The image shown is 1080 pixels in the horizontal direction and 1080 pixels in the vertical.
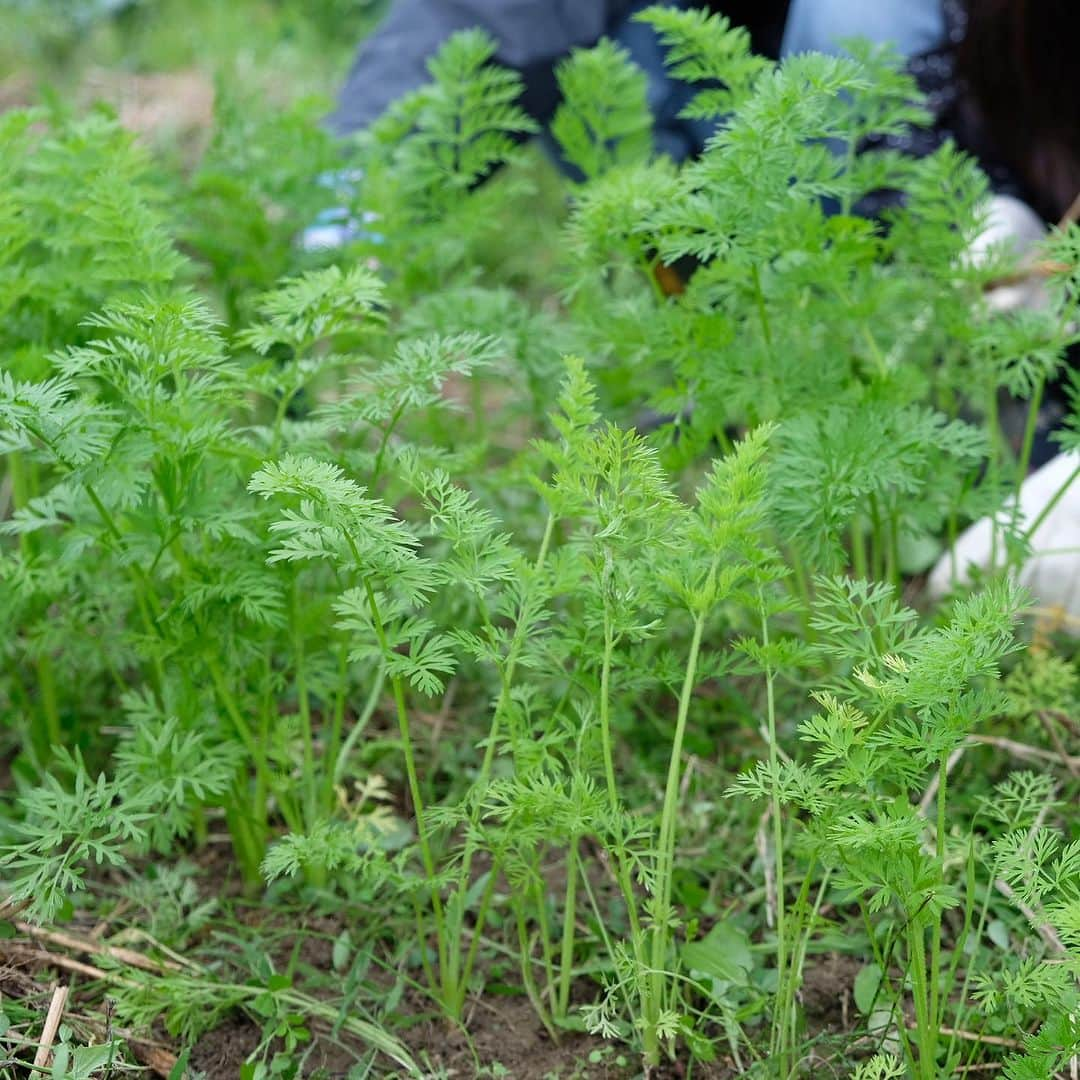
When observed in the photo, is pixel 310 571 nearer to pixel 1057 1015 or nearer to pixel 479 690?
pixel 479 690

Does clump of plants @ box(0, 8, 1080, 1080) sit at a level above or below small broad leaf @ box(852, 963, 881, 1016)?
above

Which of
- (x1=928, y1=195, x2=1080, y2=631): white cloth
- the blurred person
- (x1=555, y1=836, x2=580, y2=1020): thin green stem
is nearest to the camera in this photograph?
(x1=555, y1=836, x2=580, y2=1020): thin green stem

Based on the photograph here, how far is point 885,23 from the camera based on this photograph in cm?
310

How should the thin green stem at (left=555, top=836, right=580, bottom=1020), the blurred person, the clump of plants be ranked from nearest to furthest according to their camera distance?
the clump of plants
the thin green stem at (left=555, top=836, right=580, bottom=1020)
the blurred person

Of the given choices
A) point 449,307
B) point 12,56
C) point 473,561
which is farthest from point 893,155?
point 12,56

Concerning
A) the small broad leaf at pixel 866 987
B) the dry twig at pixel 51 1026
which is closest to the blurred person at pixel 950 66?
the small broad leaf at pixel 866 987

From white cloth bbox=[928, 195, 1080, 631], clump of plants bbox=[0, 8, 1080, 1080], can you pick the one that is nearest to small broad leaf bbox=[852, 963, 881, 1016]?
clump of plants bbox=[0, 8, 1080, 1080]

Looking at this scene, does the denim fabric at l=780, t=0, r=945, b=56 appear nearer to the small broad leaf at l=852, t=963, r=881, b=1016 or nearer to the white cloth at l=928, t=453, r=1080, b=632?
the white cloth at l=928, t=453, r=1080, b=632

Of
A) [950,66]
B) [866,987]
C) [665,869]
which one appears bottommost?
[866,987]

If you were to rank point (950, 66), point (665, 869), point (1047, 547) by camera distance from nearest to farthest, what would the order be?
point (665, 869) < point (1047, 547) < point (950, 66)

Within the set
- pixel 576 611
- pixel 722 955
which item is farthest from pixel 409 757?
pixel 576 611

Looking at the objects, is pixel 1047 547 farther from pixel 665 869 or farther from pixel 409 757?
pixel 409 757

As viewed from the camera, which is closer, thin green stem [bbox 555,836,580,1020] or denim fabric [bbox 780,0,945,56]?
thin green stem [bbox 555,836,580,1020]

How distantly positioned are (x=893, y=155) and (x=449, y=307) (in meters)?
0.77
